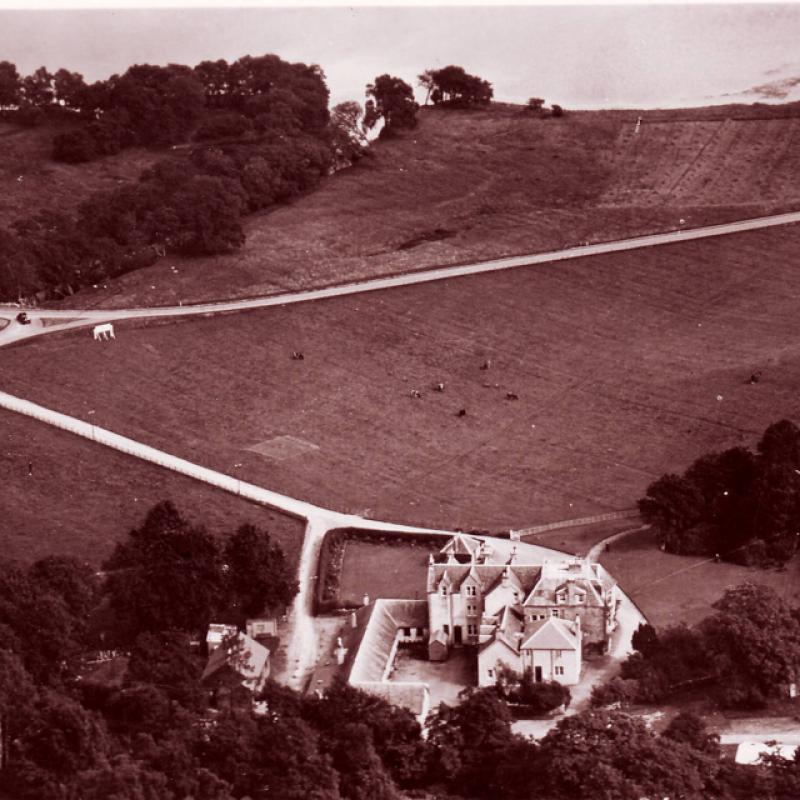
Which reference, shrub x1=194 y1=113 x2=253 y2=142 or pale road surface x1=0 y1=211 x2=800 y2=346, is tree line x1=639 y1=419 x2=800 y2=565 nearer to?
pale road surface x1=0 y1=211 x2=800 y2=346

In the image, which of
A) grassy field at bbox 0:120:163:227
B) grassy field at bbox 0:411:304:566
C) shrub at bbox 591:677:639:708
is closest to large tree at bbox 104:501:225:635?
grassy field at bbox 0:411:304:566

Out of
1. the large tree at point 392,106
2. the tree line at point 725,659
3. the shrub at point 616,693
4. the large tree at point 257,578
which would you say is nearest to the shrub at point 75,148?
the large tree at point 392,106

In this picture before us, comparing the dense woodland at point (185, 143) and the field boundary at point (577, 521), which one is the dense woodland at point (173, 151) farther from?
the field boundary at point (577, 521)

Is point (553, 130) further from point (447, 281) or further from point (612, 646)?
point (612, 646)

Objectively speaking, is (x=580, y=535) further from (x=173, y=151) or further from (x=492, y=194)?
(x=173, y=151)

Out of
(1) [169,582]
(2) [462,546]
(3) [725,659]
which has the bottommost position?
(3) [725,659]

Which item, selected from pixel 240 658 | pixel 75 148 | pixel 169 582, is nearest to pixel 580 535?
pixel 240 658

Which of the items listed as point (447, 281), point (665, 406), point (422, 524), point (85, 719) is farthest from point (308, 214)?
point (85, 719)
